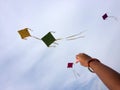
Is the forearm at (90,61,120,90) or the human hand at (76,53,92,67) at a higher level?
the forearm at (90,61,120,90)

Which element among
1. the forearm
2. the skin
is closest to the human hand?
the skin

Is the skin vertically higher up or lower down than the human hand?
higher up

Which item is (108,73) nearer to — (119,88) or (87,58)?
(119,88)

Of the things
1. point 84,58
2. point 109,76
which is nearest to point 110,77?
point 109,76

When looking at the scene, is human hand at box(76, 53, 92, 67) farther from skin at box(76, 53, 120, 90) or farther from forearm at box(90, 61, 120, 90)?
forearm at box(90, 61, 120, 90)

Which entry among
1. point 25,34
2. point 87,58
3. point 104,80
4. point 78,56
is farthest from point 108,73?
point 25,34

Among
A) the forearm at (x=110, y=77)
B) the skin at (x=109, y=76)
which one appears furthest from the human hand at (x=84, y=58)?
the forearm at (x=110, y=77)

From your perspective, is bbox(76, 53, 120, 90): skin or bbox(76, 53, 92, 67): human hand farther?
bbox(76, 53, 92, 67): human hand

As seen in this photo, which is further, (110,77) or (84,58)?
(84,58)

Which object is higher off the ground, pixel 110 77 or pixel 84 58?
pixel 110 77

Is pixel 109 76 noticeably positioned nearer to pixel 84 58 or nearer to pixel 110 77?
pixel 110 77

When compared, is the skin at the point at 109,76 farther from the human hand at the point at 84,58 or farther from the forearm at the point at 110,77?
the human hand at the point at 84,58

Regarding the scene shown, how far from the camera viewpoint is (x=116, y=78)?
6.38ft

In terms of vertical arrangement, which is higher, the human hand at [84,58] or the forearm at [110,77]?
the forearm at [110,77]
